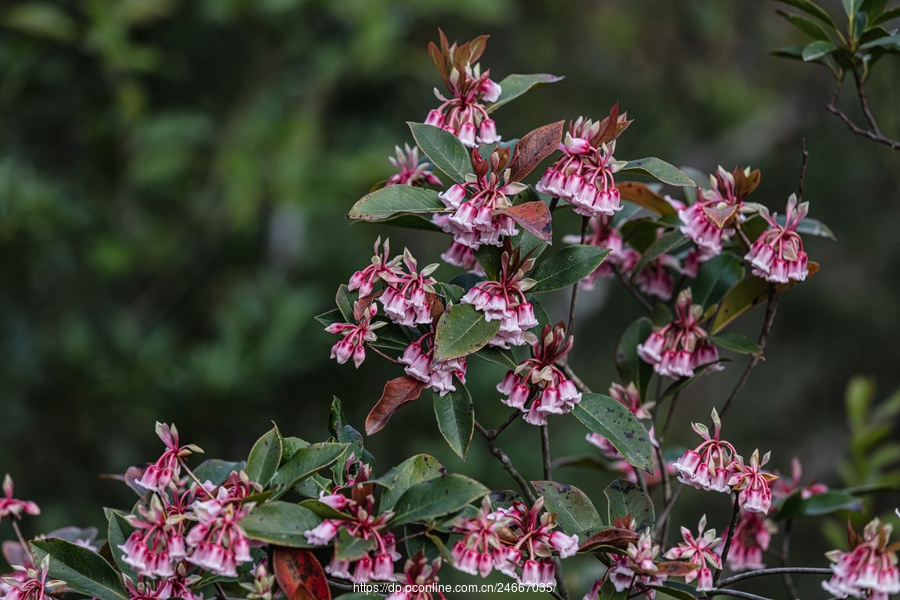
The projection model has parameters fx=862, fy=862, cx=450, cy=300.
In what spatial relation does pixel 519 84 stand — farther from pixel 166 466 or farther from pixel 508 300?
pixel 166 466

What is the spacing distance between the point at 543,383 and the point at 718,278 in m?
0.35

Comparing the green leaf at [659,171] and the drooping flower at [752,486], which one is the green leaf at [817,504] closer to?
the drooping flower at [752,486]

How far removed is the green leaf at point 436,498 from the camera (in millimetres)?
735

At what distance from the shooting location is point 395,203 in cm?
85

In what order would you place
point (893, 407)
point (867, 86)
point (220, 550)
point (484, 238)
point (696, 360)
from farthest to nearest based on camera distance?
point (867, 86)
point (893, 407)
point (696, 360)
point (484, 238)
point (220, 550)

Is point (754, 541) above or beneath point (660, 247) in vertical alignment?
beneath

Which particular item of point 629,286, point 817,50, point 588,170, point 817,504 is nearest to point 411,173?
point 588,170

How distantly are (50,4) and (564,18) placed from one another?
2359 mm

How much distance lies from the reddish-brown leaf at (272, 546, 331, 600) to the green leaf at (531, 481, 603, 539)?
239mm

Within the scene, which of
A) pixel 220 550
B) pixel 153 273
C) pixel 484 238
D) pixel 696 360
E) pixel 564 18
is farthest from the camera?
pixel 564 18

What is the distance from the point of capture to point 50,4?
8.50ft

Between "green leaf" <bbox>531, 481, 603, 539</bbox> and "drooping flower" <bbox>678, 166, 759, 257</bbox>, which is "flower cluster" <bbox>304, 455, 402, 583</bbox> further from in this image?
"drooping flower" <bbox>678, 166, 759, 257</bbox>

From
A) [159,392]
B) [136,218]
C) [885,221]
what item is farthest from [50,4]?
[885,221]

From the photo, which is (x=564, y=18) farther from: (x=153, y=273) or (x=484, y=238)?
(x=484, y=238)
